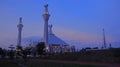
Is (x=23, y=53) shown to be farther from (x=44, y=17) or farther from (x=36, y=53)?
(x=44, y=17)

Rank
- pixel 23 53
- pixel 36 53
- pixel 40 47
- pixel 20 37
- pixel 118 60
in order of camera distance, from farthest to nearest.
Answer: pixel 20 37, pixel 36 53, pixel 40 47, pixel 23 53, pixel 118 60

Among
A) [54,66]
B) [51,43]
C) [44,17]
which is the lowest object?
[54,66]

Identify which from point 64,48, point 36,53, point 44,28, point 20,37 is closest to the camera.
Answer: point 36,53

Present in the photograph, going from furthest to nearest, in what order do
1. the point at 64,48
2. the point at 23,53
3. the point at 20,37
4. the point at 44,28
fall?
the point at 20,37 → the point at 64,48 → the point at 44,28 → the point at 23,53

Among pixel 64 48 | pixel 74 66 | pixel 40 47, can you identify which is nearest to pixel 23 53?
pixel 40 47

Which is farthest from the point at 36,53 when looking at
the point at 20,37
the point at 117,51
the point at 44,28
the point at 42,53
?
the point at 117,51

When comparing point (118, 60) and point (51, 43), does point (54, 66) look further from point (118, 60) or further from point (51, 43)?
point (51, 43)

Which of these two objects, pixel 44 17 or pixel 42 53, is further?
pixel 44 17

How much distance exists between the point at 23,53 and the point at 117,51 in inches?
1568

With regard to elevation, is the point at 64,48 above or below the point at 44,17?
below

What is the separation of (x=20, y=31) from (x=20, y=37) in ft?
13.4

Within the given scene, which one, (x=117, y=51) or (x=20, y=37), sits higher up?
(x=20, y=37)

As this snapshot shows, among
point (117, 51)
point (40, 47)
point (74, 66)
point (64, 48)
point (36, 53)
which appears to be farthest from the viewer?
point (64, 48)

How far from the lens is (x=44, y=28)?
410ft
